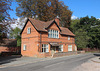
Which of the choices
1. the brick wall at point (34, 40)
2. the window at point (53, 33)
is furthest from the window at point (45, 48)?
the window at point (53, 33)

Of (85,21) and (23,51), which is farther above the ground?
(85,21)

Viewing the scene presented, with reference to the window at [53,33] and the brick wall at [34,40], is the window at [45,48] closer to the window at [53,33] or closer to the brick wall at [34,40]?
the brick wall at [34,40]

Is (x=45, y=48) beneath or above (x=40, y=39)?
beneath

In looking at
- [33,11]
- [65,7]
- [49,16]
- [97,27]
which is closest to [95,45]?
[97,27]

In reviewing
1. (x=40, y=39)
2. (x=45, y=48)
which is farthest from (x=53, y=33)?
(x=40, y=39)

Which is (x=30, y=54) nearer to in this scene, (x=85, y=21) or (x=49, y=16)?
(x=49, y=16)

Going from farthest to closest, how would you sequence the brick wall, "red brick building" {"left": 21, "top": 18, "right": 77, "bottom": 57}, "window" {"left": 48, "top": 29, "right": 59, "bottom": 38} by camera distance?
"window" {"left": 48, "top": 29, "right": 59, "bottom": 38} < "red brick building" {"left": 21, "top": 18, "right": 77, "bottom": 57} < the brick wall

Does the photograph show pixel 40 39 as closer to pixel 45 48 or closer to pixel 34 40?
pixel 34 40

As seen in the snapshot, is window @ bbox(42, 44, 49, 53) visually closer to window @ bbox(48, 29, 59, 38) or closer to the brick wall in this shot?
the brick wall

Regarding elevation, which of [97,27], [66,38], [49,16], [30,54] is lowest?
[30,54]

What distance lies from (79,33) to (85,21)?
10.3 m

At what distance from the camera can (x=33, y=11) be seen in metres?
39.1

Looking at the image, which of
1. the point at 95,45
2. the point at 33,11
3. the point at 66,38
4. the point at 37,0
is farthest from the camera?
the point at 95,45

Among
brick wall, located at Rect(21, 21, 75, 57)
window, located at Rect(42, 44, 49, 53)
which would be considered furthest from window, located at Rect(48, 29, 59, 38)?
window, located at Rect(42, 44, 49, 53)
